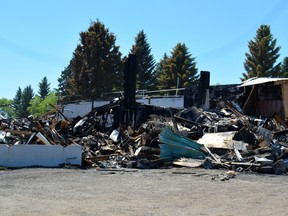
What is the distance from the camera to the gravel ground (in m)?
8.21

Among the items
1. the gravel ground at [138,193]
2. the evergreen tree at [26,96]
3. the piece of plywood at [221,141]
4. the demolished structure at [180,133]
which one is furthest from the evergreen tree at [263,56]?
the evergreen tree at [26,96]

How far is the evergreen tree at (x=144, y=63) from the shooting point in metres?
59.5

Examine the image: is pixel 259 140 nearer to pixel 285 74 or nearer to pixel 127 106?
pixel 127 106

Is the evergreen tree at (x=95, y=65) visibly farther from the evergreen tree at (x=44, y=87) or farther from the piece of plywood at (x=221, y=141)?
the evergreen tree at (x=44, y=87)

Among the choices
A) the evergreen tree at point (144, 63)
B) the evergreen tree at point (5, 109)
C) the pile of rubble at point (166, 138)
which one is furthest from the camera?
the evergreen tree at point (144, 63)

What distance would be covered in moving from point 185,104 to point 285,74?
101ft

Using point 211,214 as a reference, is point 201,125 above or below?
above

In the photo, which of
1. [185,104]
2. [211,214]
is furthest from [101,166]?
[185,104]

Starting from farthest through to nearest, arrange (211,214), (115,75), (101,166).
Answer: (115,75) < (101,166) < (211,214)

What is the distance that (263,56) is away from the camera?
52781 mm

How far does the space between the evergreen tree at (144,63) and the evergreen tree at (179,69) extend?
14.8ft

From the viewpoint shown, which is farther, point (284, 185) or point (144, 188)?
point (284, 185)

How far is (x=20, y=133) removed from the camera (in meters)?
19.8

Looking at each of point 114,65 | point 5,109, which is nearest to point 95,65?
A: point 114,65
